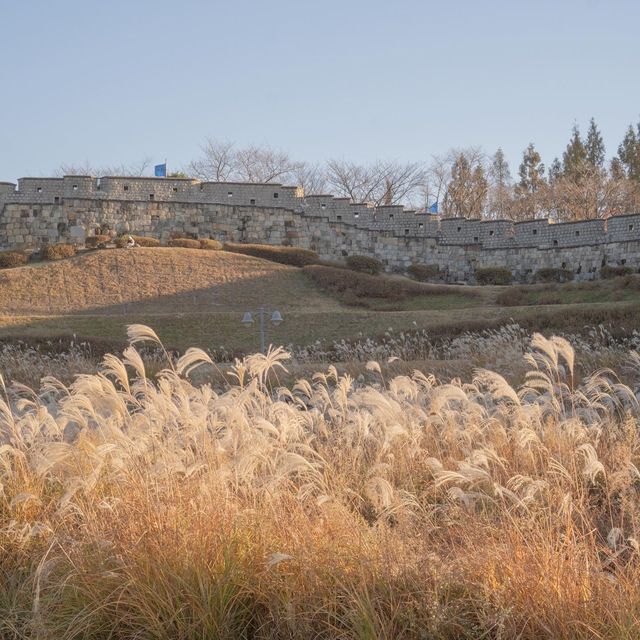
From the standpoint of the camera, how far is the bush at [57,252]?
40.0m

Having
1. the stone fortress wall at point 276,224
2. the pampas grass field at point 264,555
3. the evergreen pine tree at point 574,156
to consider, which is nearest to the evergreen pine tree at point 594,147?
the evergreen pine tree at point 574,156

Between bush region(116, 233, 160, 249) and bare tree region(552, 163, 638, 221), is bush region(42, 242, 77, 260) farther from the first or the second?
bare tree region(552, 163, 638, 221)

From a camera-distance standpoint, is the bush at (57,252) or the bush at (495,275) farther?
the bush at (495,275)

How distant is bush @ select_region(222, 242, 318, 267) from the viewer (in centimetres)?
4150

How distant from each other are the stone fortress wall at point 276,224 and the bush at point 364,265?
2.04m

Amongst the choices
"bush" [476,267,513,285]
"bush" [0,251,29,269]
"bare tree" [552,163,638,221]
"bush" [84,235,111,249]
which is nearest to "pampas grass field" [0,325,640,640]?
"bush" [0,251,29,269]

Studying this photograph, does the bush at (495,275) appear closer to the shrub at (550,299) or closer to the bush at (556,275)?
the bush at (556,275)

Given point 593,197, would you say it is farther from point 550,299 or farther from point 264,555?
point 264,555

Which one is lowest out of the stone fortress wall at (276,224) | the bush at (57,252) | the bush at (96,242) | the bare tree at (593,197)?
the bush at (57,252)

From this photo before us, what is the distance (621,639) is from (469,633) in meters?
0.72

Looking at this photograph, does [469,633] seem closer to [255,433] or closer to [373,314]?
[255,433]

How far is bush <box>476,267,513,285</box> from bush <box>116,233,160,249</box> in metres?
16.2

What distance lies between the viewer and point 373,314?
1184 inches

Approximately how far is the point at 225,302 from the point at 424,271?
11.9m
